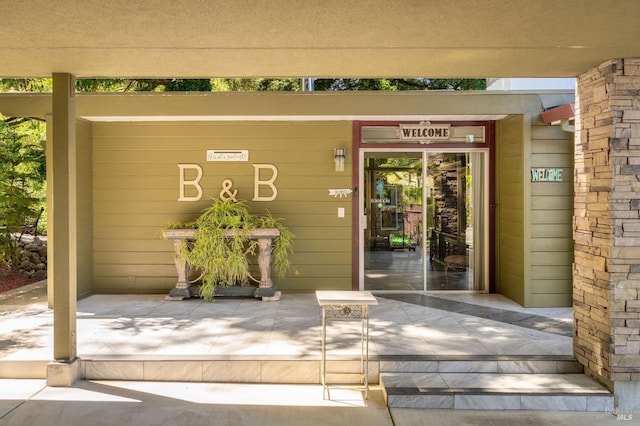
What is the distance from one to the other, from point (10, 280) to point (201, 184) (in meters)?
3.86

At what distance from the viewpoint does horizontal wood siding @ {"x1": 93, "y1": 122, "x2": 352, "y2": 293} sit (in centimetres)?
727

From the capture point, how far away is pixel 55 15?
120 inches

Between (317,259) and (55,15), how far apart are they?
16.0 feet

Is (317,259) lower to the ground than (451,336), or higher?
higher

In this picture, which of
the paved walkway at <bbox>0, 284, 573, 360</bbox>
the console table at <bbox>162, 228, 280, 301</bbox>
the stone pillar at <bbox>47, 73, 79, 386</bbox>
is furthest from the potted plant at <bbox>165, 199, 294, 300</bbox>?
the stone pillar at <bbox>47, 73, 79, 386</bbox>

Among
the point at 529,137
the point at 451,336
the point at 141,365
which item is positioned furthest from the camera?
the point at 529,137

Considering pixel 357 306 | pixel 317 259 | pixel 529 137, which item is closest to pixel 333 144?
pixel 317 259

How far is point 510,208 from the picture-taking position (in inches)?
273

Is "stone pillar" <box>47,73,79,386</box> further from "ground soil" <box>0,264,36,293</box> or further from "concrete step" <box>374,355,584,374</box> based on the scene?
"ground soil" <box>0,264,36,293</box>

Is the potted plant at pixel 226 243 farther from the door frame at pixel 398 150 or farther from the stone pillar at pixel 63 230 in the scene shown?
the stone pillar at pixel 63 230

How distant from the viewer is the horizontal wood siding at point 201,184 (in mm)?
7266

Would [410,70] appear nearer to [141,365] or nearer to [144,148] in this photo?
[141,365]

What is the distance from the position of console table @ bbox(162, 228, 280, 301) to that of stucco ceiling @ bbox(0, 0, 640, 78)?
8.83 ft

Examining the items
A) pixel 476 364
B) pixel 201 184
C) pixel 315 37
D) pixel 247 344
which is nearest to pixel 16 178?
pixel 201 184
